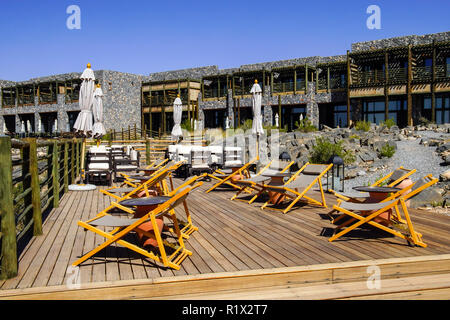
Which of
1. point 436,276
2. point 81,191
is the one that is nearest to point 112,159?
point 81,191

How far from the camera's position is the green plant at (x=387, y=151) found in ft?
Result: 43.5

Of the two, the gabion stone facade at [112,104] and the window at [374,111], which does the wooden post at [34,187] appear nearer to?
the window at [374,111]

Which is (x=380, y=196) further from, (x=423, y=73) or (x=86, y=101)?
(x=423, y=73)

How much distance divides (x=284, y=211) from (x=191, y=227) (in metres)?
1.65

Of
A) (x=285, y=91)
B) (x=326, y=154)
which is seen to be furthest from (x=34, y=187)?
(x=285, y=91)

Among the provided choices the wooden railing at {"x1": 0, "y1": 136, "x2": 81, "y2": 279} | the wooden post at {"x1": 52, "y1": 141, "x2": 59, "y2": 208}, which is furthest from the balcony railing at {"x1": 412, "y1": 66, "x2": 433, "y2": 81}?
the wooden railing at {"x1": 0, "y1": 136, "x2": 81, "y2": 279}

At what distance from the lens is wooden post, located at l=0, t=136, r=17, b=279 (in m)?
2.94

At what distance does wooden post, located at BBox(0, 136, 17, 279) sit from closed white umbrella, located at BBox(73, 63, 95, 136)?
6350 mm

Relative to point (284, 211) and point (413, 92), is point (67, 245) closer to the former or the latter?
point (284, 211)

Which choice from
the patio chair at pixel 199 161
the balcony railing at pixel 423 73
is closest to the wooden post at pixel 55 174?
the patio chair at pixel 199 161

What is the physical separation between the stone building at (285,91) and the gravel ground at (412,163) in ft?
30.7

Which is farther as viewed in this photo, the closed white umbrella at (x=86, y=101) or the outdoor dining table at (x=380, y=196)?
the closed white umbrella at (x=86, y=101)

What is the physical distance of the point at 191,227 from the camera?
4.52m

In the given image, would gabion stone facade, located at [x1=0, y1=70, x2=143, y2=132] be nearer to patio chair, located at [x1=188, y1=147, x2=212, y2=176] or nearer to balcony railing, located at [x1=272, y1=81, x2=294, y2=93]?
balcony railing, located at [x1=272, y1=81, x2=294, y2=93]
